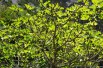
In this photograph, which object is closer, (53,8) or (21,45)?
(53,8)

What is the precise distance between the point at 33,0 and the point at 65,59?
102 feet

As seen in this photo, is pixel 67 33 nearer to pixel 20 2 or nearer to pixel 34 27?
pixel 34 27

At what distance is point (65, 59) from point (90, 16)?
130 cm

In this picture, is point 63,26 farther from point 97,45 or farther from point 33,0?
point 33,0

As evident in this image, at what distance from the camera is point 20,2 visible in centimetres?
3431

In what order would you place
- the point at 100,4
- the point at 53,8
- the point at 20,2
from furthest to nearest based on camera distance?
the point at 20,2 < the point at 53,8 < the point at 100,4

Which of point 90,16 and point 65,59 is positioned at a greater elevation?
point 90,16

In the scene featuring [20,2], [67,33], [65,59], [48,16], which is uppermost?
[20,2]

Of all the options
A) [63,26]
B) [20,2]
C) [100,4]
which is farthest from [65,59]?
[20,2]

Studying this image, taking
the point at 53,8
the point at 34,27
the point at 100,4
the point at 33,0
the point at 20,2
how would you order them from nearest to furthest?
the point at 100,4, the point at 53,8, the point at 34,27, the point at 20,2, the point at 33,0

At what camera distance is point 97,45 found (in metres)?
5.63

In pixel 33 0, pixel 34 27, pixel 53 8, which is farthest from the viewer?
pixel 33 0

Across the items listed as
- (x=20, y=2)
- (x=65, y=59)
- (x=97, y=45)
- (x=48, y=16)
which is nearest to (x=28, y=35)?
(x=48, y=16)

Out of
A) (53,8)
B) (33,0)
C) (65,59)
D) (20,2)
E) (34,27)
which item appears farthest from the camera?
(33,0)
